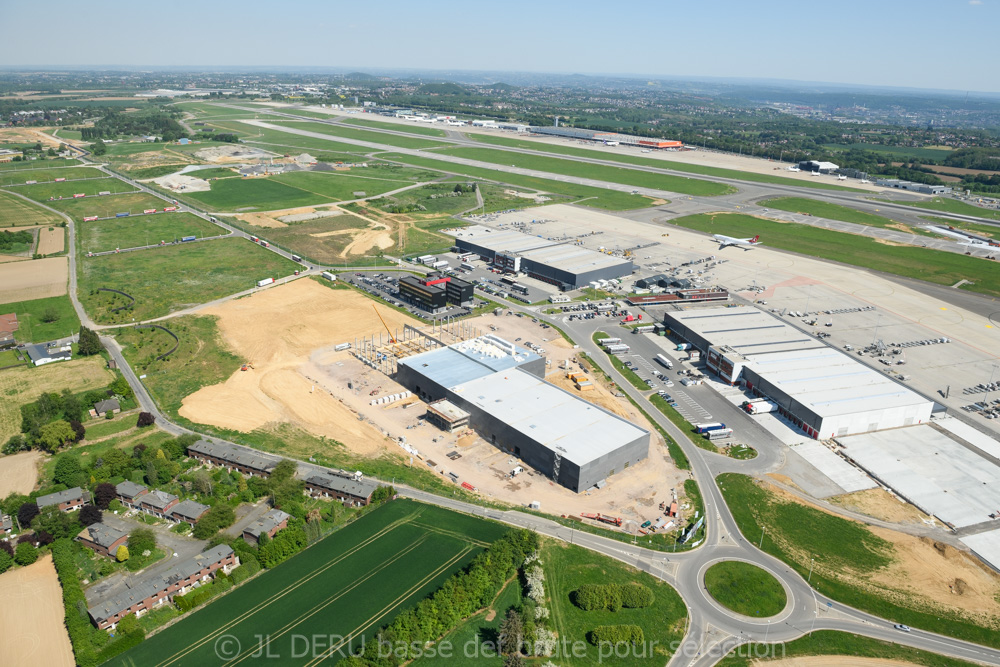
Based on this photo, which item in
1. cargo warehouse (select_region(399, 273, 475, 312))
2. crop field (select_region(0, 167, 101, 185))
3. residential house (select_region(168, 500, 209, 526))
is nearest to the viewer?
residential house (select_region(168, 500, 209, 526))

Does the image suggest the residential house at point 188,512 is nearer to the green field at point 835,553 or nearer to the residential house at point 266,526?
the residential house at point 266,526

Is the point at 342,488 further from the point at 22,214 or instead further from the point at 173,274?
the point at 22,214

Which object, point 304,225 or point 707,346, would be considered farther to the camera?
point 304,225

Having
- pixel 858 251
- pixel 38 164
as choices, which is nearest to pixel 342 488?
pixel 858 251

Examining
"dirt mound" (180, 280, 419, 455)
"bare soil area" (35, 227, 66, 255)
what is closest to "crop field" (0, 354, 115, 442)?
"dirt mound" (180, 280, 419, 455)

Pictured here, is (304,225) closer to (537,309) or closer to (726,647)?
(537,309)

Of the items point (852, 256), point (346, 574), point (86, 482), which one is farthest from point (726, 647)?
point (852, 256)

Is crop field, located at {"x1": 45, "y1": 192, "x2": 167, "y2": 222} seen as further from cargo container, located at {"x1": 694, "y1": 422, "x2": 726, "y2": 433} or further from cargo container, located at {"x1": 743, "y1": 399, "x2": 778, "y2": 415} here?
cargo container, located at {"x1": 743, "y1": 399, "x2": 778, "y2": 415}
